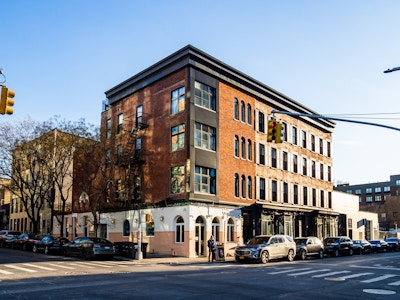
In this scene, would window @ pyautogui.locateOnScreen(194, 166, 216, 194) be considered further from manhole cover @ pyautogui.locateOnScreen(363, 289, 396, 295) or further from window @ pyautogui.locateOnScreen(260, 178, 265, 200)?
manhole cover @ pyautogui.locateOnScreen(363, 289, 396, 295)

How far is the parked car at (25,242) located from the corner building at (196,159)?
6.88m

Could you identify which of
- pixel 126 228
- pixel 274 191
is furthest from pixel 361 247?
pixel 126 228

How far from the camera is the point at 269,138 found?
18469 mm

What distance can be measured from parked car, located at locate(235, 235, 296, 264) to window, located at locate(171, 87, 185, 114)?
12.5 m

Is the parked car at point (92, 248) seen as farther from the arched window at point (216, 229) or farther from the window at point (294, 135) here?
the window at point (294, 135)

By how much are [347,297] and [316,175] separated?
40.7 meters

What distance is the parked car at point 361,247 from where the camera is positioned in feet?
134

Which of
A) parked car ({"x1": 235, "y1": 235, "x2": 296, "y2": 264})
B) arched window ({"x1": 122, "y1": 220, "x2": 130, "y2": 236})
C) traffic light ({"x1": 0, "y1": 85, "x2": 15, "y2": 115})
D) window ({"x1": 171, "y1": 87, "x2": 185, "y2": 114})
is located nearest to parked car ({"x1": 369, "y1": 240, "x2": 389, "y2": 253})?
parked car ({"x1": 235, "y1": 235, "x2": 296, "y2": 264})

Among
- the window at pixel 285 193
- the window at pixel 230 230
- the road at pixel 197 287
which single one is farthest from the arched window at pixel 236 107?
the road at pixel 197 287

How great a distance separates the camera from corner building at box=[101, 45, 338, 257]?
3353 cm

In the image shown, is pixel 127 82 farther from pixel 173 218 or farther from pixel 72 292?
pixel 72 292

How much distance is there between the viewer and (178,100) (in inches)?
1387

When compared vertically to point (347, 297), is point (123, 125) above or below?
above

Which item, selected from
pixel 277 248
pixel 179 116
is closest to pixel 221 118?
pixel 179 116
